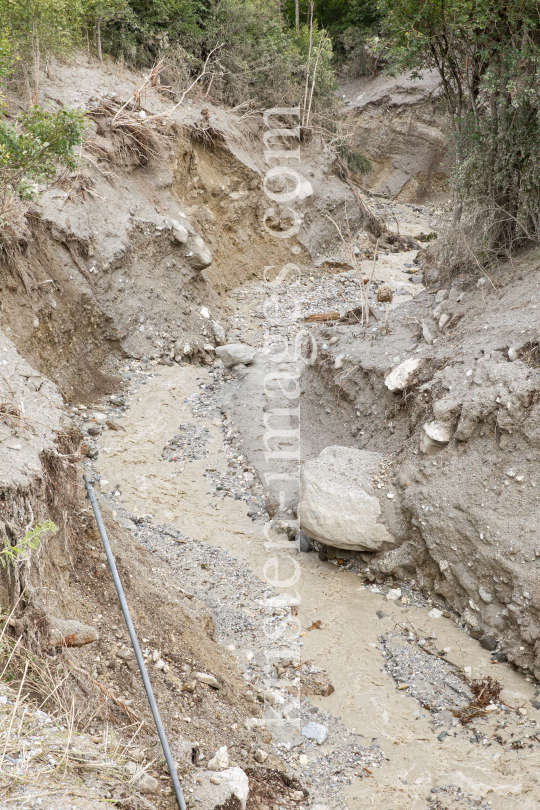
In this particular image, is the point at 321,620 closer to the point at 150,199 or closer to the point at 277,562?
the point at 277,562

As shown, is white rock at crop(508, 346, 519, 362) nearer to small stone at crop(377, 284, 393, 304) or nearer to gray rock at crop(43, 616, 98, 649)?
gray rock at crop(43, 616, 98, 649)

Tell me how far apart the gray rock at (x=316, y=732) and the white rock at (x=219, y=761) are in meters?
0.83

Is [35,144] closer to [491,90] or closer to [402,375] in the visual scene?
[402,375]

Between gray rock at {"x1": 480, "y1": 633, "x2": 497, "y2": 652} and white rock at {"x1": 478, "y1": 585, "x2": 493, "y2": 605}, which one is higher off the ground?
white rock at {"x1": 478, "y1": 585, "x2": 493, "y2": 605}

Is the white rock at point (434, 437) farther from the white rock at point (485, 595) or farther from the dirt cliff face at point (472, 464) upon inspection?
the white rock at point (485, 595)

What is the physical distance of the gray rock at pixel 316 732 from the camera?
3.82 m

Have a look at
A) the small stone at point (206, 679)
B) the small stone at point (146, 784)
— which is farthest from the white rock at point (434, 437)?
the small stone at point (146, 784)

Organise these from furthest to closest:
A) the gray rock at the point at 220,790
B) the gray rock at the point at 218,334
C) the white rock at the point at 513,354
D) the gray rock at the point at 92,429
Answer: the gray rock at the point at 218,334 < the gray rock at the point at 92,429 < the white rock at the point at 513,354 < the gray rock at the point at 220,790

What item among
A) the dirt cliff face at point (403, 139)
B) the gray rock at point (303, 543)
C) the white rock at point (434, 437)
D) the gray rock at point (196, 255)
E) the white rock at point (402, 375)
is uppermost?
the dirt cliff face at point (403, 139)

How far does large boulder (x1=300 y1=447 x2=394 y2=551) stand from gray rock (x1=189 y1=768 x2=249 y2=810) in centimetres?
240

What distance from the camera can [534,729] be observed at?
3795 mm

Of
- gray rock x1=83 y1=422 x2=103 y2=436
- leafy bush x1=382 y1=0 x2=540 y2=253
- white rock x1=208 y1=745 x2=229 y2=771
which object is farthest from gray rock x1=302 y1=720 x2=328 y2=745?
leafy bush x1=382 y1=0 x2=540 y2=253

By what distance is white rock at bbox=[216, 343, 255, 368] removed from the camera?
849 cm

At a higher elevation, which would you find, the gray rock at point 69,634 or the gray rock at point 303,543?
the gray rock at point 69,634
